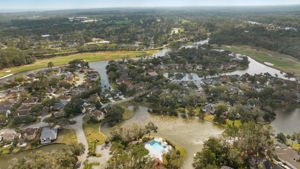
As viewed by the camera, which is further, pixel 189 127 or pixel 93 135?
pixel 189 127

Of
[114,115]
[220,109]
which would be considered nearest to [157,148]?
[114,115]

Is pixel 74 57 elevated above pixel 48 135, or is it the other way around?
pixel 74 57

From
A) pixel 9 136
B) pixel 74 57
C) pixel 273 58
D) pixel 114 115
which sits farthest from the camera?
pixel 74 57

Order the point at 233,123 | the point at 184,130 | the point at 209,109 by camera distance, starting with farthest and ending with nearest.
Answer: the point at 209,109 → the point at 233,123 → the point at 184,130

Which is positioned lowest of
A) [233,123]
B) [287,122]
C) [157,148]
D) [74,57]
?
[287,122]

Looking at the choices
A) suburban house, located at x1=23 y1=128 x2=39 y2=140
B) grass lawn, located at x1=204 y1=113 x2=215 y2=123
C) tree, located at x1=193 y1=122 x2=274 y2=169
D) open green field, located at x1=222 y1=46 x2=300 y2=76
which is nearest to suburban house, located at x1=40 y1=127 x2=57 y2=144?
suburban house, located at x1=23 y1=128 x2=39 y2=140

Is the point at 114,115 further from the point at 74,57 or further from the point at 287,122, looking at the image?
the point at 74,57

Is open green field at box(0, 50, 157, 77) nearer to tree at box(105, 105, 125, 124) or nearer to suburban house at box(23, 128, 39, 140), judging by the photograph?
suburban house at box(23, 128, 39, 140)
